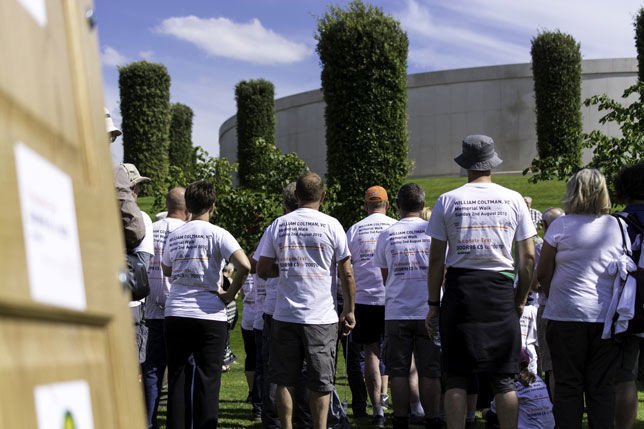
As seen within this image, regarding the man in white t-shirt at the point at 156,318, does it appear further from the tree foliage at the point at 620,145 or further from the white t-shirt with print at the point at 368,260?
the tree foliage at the point at 620,145

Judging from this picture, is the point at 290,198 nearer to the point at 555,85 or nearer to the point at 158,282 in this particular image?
the point at 158,282

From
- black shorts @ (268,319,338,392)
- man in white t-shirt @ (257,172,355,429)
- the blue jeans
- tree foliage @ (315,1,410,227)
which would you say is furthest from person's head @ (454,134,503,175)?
tree foliage @ (315,1,410,227)

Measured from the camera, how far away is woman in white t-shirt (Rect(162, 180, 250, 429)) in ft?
20.6

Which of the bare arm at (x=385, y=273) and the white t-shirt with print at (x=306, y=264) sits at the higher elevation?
the white t-shirt with print at (x=306, y=264)

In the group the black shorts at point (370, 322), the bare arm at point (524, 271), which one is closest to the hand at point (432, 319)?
the bare arm at point (524, 271)

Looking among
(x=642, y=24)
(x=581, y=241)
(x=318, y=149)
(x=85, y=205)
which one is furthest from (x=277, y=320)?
(x=318, y=149)

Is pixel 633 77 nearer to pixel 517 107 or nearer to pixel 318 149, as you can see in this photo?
pixel 517 107

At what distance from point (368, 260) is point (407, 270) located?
3.56 feet

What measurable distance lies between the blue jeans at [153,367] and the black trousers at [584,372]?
319cm

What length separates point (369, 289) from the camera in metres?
8.27

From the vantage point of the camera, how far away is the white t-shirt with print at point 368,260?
27.0ft

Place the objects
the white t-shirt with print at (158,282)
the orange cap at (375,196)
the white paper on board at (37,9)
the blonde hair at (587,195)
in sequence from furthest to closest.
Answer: the orange cap at (375,196), the white t-shirt with print at (158,282), the blonde hair at (587,195), the white paper on board at (37,9)

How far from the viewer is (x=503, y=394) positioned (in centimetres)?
555

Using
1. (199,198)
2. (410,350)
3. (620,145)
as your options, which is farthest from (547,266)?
(620,145)
